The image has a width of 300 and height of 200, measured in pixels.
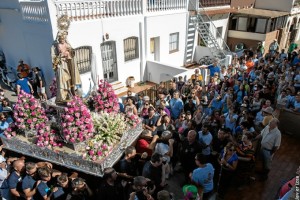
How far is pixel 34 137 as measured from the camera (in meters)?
6.62

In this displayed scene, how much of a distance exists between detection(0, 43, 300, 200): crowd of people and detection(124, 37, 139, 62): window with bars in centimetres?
461

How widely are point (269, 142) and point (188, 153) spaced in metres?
2.13

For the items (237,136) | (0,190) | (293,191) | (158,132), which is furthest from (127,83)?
(293,191)

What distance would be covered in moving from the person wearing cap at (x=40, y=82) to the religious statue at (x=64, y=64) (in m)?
5.64

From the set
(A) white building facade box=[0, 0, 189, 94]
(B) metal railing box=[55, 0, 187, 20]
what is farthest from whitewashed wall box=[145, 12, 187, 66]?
(B) metal railing box=[55, 0, 187, 20]

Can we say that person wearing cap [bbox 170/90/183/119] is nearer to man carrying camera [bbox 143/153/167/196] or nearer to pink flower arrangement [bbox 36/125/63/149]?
man carrying camera [bbox 143/153/167/196]

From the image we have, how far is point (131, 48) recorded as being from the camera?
557 inches

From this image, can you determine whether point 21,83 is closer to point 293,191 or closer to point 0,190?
point 0,190

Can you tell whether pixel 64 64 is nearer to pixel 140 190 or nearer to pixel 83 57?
pixel 140 190

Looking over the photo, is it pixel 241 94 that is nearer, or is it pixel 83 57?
pixel 241 94

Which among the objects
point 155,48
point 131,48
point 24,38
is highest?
point 24,38

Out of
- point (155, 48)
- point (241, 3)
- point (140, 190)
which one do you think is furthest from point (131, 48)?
point (241, 3)

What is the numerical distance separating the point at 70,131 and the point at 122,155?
4.44ft

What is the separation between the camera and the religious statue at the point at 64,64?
6117 millimetres
